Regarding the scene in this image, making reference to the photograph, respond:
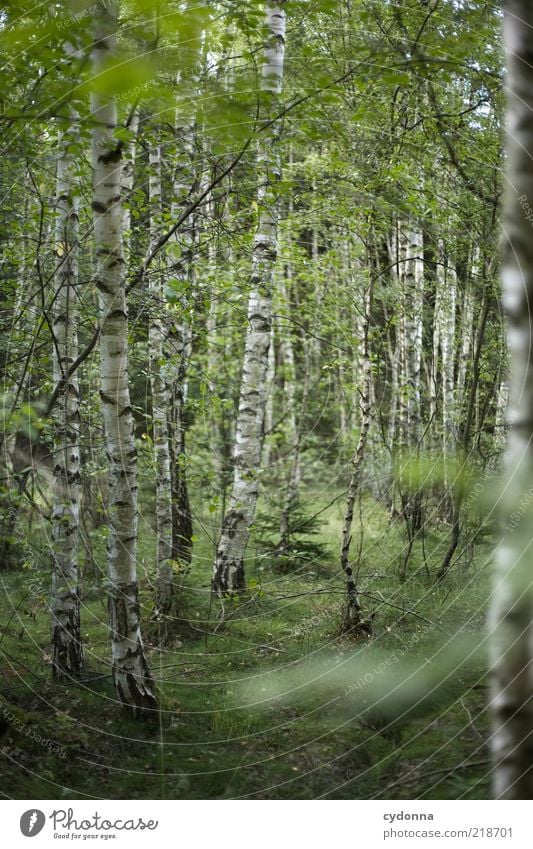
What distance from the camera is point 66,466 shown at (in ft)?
18.2

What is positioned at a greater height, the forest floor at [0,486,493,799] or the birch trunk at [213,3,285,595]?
the birch trunk at [213,3,285,595]

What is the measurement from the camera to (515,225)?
8.75 feet

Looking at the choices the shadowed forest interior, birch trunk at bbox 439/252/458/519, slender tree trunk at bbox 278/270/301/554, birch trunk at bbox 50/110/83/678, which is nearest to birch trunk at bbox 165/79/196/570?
the shadowed forest interior

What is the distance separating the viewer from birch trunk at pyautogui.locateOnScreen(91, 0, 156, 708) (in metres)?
4.34

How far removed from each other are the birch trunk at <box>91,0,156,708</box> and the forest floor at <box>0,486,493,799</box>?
46cm

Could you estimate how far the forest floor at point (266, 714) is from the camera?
4082mm

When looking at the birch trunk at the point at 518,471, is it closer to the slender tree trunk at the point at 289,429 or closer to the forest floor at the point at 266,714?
the forest floor at the point at 266,714

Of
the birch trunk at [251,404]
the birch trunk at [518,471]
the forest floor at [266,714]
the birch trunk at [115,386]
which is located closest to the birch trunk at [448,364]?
the forest floor at [266,714]

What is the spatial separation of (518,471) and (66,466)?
3810 millimetres

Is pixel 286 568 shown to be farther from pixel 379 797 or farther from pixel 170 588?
pixel 379 797

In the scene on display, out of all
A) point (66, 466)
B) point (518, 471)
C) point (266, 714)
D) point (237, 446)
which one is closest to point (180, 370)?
point (237, 446)

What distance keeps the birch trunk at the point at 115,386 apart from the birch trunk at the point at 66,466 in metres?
0.76

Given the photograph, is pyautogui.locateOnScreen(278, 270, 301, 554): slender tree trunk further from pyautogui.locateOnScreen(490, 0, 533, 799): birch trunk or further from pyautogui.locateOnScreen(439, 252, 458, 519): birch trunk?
pyautogui.locateOnScreen(490, 0, 533, 799): birch trunk
